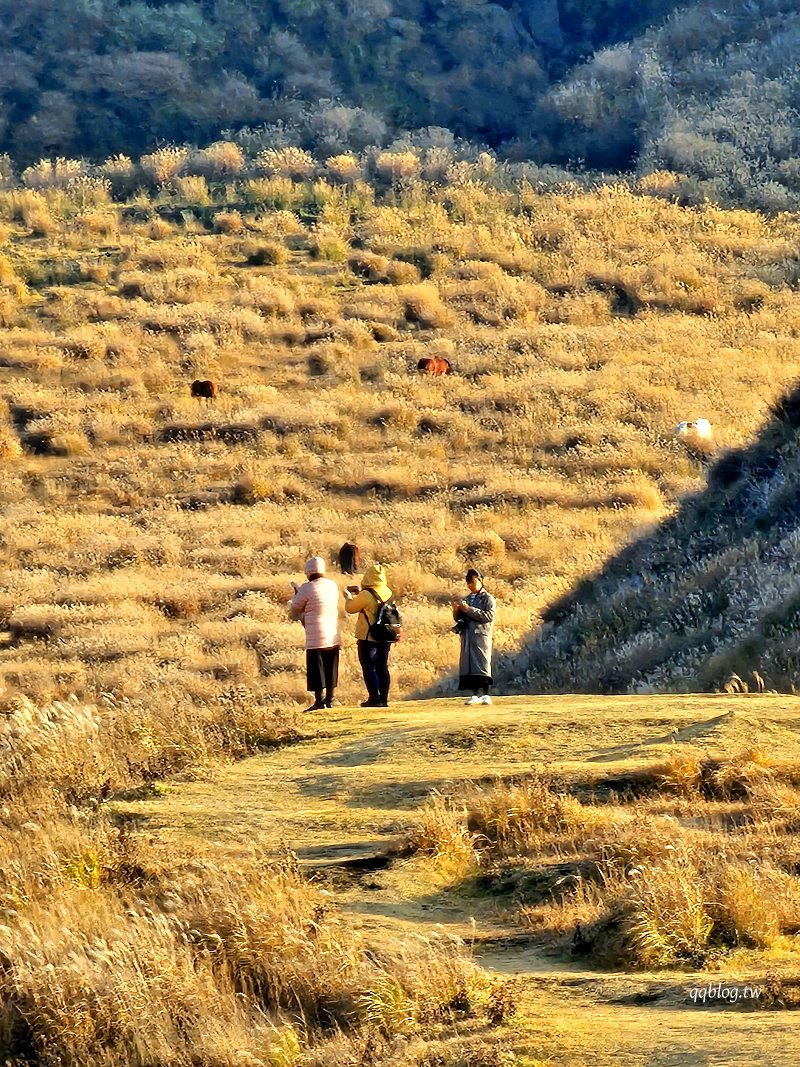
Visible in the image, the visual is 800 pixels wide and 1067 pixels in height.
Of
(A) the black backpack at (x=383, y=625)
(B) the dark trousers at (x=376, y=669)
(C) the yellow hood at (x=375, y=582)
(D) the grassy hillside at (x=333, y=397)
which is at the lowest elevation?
(B) the dark trousers at (x=376, y=669)

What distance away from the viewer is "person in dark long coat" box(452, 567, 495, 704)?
13258mm

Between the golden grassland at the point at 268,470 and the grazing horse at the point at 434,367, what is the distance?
18.5 inches

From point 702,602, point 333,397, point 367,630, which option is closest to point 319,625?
point 367,630

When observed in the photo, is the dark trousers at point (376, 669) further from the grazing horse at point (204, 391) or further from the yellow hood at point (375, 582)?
the grazing horse at point (204, 391)

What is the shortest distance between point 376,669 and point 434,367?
21.4 metres

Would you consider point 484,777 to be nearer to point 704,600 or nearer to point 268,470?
point 704,600

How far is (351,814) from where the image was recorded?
31.0ft

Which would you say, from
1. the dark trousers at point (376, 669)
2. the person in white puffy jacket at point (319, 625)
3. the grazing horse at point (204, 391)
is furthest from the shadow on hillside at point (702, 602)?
the grazing horse at point (204, 391)

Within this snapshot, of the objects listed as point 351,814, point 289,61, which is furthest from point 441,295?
point 351,814

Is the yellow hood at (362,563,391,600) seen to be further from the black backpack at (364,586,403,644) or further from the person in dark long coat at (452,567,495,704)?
the person in dark long coat at (452,567,495,704)

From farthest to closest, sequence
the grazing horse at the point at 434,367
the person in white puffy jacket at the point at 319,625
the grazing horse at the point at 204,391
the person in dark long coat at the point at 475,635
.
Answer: the grazing horse at the point at 434,367, the grazing horse at the point at 204,391, the person in dark long coat at the point at 475,635, the person in white puffy jacket at the point at 319,625

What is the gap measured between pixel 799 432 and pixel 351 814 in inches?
463

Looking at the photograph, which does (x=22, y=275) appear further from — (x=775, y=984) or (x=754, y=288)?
(x=775, y=984)

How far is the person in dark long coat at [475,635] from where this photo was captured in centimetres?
1326
